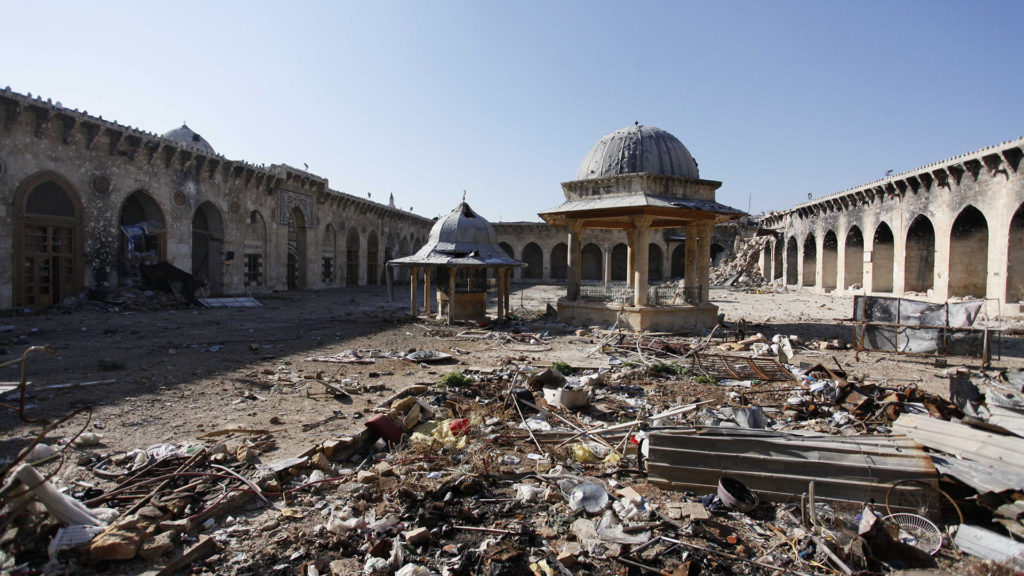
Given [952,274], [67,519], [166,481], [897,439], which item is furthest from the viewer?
[952,274]

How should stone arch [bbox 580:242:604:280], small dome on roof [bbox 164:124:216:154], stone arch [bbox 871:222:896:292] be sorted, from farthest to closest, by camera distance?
stone arch [bbox 580:242:604:280], small dome on roof [bbox 164:124:216:154], stone arch [bbox 871:222:896:292]

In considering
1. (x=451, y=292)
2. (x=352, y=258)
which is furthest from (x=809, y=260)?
(x=352, y=258)

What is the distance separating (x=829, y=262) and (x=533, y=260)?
23.0m

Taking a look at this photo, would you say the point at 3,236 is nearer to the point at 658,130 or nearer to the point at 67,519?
the point at 67,519

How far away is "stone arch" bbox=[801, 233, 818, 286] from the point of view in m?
33.2

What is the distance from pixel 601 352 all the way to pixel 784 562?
7.56 m

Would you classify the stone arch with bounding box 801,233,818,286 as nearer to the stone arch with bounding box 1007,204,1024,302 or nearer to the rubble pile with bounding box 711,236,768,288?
the rubble pile with bounding box 711,236,768,288

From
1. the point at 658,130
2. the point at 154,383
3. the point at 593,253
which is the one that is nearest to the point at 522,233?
the point at 593,253

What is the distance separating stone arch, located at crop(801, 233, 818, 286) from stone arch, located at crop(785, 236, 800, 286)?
1.79 metres

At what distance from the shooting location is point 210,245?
23406 millimetres

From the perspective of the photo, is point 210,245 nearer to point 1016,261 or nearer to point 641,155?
point 641,155

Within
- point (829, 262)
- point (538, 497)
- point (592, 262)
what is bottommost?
point (538, 497)

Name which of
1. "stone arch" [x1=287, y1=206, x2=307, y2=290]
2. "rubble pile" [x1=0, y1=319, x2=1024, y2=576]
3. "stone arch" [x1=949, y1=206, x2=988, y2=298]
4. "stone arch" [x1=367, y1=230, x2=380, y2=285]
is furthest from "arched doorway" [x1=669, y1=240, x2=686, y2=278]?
"rubble pile" [x1=0, y1=319, x2=1024, y2=576]

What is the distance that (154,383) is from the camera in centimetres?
795
